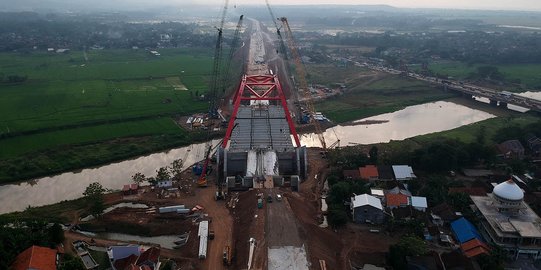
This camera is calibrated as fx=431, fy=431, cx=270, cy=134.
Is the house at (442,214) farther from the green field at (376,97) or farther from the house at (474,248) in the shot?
the green field at (376,97)

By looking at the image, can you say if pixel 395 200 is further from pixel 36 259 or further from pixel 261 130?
pixel 36 259

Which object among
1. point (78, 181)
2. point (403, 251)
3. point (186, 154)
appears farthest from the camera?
point (186, 154)

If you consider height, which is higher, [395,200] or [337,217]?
[395,200]

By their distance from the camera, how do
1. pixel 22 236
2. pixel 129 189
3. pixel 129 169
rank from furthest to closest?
pixel 129 169 < pixel 129 189 < pixel 22 236

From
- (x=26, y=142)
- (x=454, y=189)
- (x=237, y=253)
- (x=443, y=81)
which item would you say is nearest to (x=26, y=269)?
(x=237, y=253)

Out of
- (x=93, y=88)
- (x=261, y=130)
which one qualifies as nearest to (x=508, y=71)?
(x=261, y=130)

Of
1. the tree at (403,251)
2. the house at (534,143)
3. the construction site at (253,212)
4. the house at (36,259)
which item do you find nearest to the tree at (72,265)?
the house at (36,259)

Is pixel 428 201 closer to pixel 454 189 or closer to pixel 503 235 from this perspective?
pixel 454 189

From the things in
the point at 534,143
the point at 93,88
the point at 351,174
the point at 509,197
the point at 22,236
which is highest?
the point at 509,197
